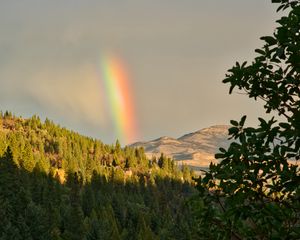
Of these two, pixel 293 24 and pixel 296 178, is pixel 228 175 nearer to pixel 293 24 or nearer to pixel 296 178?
pixel 296 178

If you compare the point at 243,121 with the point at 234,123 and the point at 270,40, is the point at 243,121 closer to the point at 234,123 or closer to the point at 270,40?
the point at 234,123

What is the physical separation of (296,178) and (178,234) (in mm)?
115285

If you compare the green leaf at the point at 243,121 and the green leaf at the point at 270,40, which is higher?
the green leaf at the point at 270,40

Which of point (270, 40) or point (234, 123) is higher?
point (270, 40)

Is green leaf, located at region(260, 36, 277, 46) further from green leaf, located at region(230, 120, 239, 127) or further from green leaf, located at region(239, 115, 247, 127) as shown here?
green leaf, located at region(230, 120, 239, 127)

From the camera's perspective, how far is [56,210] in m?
114

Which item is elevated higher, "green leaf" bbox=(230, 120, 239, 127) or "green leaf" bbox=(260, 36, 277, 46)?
"green leaf" bbox=(260, 36, 277, 46)

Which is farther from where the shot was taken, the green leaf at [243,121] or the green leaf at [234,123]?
the green leaf at [234,123]

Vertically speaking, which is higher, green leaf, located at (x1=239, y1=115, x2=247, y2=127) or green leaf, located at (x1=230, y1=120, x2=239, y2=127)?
green leaf, located at (x1=230, y1=120, x2=239, y2=127)

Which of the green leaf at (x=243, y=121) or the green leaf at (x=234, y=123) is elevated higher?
the green leaf at (x=234, y=123)

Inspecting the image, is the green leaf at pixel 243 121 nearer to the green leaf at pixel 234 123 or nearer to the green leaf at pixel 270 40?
the green leaf at pixel 234 123

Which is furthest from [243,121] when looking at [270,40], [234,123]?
[270,40]

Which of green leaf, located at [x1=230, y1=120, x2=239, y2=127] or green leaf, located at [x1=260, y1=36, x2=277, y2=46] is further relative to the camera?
green leaf, located at [x1=230, y1=120, x2=239, y2=127]

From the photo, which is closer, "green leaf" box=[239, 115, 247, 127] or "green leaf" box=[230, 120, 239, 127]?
"green leaf" box=[239, 115, 247, 127]
